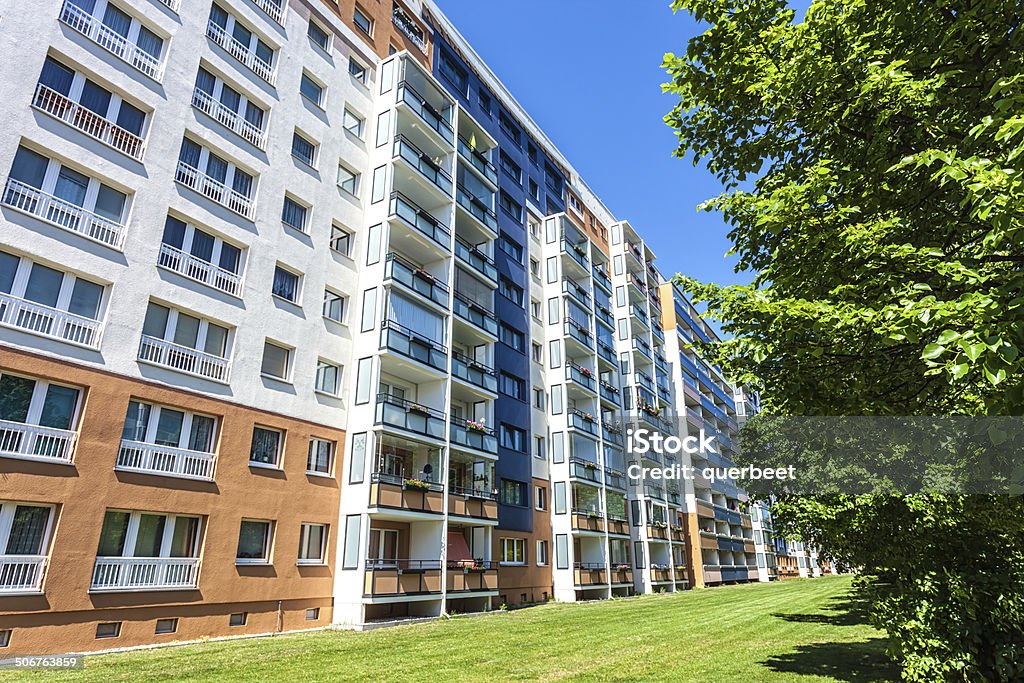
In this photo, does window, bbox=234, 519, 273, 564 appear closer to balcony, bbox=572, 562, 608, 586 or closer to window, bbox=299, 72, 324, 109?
window, bbox=299, 72, 324, 109

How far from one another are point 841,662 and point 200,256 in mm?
20354

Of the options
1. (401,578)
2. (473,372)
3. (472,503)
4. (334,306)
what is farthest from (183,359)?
(473,372)

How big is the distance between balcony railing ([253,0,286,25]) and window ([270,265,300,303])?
10493 millimetres

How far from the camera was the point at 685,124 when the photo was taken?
9.85m

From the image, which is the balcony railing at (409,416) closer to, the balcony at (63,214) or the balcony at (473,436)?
the balcony at (473,436)

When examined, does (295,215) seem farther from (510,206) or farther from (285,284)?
(510,206)

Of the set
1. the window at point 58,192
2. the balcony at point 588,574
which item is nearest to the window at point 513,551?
the balcony at point 588,574

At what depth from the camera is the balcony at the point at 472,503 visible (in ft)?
82.1

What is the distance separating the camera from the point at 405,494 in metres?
22.4

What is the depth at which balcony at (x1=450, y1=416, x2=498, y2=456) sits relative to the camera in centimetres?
2625

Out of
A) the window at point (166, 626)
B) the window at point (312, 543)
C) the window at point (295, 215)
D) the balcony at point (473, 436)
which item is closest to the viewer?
the window at point (166, 626)

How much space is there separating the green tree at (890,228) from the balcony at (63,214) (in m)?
15.6

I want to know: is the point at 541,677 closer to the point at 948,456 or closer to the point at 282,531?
the point at 948,456

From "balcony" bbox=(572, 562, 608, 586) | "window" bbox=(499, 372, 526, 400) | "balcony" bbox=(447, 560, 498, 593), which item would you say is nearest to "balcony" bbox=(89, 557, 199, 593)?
"balcony" bbox=(447, 560, 498, 593)
